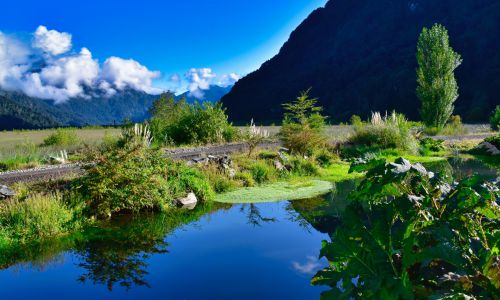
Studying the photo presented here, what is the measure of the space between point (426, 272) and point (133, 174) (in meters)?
10.1

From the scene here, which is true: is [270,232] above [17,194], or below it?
below

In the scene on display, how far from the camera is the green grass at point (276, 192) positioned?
45.5ft

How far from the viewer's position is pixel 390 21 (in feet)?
485

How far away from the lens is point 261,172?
17047 millimetres

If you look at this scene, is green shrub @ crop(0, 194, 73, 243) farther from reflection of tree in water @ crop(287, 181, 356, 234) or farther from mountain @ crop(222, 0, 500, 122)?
mountain @ crop(222, 0, 500, 122)

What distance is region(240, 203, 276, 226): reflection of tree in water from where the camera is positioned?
11477 mm

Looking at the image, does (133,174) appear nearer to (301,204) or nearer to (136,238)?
(136,238)

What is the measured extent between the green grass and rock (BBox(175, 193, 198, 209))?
835mm

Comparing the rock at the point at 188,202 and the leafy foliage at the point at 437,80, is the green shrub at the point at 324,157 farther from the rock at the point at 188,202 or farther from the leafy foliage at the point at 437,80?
the leafy foliage at the point at 437,80

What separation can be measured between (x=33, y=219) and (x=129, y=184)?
2819 mm

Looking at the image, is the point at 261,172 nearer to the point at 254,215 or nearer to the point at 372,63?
the point at 254,215

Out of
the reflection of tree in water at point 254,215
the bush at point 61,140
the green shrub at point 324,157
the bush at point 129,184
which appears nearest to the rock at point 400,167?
the reflection of tree in water at point 254,215

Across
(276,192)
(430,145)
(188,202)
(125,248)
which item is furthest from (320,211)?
(430,145)

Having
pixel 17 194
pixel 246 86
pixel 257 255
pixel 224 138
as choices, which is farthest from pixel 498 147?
pixel 246 86
